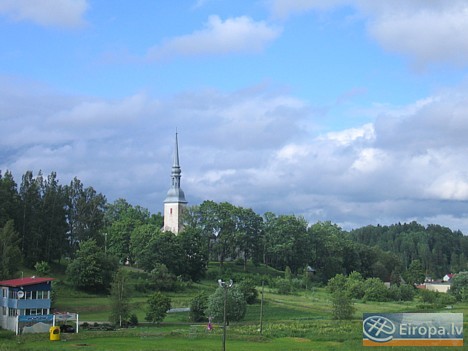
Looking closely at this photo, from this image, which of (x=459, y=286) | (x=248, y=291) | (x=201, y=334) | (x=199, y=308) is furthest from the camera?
(x=459, y=286)

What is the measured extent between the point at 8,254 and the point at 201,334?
2710cm

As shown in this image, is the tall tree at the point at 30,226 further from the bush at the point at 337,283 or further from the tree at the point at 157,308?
the bush at the point at 337,283

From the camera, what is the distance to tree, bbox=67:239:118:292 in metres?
79.5

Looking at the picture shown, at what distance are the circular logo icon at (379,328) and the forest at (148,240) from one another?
43.4 metres

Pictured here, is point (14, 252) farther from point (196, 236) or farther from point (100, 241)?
point (196, 236)

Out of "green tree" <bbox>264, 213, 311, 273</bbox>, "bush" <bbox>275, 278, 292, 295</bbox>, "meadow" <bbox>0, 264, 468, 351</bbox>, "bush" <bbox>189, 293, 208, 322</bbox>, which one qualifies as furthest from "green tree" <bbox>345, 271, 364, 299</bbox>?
"bush" <bbox>189, 293, 208, 322</bbox>

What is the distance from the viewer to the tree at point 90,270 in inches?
3130

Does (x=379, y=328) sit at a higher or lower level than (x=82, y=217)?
lower

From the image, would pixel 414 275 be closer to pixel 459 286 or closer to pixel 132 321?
pixel 459 286

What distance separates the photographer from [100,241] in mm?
98125

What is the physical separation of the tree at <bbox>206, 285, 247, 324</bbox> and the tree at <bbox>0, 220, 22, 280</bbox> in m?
22.1

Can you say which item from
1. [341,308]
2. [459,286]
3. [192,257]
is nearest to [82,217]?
[192,257]

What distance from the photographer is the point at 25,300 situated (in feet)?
192

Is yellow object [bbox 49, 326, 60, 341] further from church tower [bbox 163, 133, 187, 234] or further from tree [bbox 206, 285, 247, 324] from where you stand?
church tower [bbox 163, 133, 187, 234]
